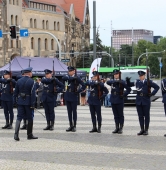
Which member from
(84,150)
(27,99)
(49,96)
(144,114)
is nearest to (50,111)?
(49,96)

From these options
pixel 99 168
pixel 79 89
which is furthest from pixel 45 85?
pixel 99 168

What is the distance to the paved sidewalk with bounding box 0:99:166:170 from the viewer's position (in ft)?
33.0

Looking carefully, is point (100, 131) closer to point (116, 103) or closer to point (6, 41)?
point (116, 103)

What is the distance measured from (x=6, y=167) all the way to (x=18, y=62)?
23032 millimetres

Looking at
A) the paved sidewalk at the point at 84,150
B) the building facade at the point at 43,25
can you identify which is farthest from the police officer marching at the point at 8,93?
the building facade at the point at 43,25

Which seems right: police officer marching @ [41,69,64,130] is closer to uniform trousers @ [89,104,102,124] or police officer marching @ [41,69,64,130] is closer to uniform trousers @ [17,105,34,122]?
uniform trousers @ [89,104,102,124]

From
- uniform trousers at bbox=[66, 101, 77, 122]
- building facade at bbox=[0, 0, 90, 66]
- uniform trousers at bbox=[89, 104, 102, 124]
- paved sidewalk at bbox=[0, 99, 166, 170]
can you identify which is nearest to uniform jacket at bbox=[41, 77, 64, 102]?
uniform trousers at bbox=[66, 101, 77, 122]

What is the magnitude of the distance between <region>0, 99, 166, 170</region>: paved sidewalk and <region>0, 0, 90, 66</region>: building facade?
5920 centimetres

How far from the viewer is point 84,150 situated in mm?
11828

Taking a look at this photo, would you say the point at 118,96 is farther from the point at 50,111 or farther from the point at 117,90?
the point at 50,111

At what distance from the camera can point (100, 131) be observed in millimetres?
15328

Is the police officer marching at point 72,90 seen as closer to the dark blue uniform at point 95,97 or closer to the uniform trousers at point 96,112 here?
the dark blue uniform at point 95,97

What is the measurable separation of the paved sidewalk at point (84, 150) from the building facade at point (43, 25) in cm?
5920

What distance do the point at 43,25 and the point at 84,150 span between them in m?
86.8
